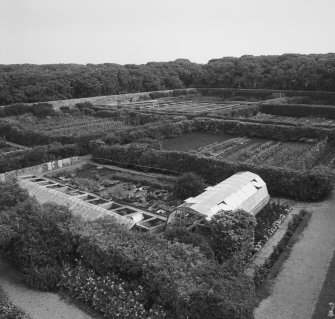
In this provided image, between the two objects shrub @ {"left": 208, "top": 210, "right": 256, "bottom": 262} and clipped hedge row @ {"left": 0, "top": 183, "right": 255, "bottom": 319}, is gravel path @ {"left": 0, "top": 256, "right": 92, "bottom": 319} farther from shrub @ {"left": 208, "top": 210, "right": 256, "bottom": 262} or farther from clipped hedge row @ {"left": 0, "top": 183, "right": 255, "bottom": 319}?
shrub @ {"left": 208, "top": 210, "right": 256, "bottom": 262}

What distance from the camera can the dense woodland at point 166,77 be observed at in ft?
154

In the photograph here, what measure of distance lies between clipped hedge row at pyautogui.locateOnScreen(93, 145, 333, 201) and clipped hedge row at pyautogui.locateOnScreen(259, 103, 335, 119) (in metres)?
21.9

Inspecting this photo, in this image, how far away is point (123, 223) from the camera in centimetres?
1298

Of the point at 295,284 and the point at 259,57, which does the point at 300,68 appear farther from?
the point at 295,284

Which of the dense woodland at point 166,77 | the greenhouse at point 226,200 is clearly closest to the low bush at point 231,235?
the greenhouse at point 226,200

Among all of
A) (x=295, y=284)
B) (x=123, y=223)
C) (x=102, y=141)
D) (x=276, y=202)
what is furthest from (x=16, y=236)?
(x=102, y=141)

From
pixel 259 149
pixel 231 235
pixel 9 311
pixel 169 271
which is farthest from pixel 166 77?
pixel 9 311

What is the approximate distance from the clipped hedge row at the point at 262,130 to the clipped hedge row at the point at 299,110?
10596mm

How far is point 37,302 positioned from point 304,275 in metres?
7.83

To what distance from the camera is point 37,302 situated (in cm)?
1029

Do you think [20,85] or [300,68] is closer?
[20,85]

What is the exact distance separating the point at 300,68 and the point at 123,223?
1748 inches

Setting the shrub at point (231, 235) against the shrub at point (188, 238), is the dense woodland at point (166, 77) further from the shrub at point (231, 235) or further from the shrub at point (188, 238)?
the shrub at point (231, 235)

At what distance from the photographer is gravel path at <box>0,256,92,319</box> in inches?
384
